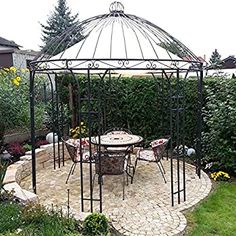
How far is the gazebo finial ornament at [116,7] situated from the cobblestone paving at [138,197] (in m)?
3.63

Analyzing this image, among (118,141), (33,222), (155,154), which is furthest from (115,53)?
(33,222)

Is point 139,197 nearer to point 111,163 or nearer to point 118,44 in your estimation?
point 111,163

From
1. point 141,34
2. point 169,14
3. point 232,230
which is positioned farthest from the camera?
point 169,14

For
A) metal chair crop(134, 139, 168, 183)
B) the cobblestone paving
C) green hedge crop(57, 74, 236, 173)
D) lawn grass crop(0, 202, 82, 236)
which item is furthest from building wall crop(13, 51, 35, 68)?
lawn grass crop(0, 202, 82, 236)

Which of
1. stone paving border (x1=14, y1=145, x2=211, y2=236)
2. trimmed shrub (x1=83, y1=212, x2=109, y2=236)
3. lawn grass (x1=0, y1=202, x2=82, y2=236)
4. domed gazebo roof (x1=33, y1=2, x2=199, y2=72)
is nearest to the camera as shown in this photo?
lawn grass (x1=0, y1=202, x2=82, y2=236)

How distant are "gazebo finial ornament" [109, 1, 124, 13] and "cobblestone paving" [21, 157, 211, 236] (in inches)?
143

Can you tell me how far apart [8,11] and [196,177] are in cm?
2622

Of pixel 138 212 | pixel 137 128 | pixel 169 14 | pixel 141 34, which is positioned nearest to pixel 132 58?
pixel 141 34

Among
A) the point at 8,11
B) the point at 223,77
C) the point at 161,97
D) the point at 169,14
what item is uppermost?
the point at 8,11

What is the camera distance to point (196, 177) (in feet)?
24.3

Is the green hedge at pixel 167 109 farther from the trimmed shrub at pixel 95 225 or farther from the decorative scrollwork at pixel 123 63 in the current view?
the trimmed shrub at pixel 95 225

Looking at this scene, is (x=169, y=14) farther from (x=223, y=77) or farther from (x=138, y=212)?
(x=138, y=212)

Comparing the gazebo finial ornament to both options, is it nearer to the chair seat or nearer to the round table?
the round table

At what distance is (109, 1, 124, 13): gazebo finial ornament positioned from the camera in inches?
258
